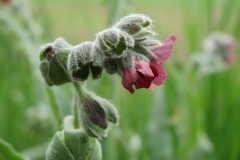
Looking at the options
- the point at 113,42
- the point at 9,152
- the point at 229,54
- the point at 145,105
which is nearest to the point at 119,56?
the point at 113,42

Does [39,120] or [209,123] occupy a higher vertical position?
[39,120]

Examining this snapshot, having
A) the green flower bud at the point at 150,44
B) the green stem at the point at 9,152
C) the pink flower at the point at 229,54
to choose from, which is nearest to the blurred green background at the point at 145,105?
the pink flower at the point at 229,54

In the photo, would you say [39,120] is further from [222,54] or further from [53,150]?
[53,150]

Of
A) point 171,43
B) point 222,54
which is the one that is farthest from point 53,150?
point 222,54

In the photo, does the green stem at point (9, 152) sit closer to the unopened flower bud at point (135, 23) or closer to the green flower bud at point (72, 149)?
the green flower bud at point (72, 149)

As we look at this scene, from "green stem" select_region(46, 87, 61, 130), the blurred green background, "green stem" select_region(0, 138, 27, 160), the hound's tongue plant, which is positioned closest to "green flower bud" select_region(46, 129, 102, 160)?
the hound's tongue plant
